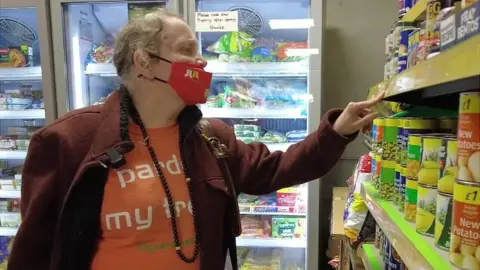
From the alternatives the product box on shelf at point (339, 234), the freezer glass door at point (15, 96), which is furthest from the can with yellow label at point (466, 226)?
the freezer glass door at point (15, 96)

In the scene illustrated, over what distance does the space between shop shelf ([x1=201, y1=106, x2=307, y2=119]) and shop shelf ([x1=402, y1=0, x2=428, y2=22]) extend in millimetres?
1259

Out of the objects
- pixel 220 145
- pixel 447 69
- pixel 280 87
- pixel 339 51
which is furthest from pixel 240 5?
pixel 447 69

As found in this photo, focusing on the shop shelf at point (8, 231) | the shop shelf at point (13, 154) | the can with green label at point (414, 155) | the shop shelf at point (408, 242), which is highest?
the can with green label at point (414, 155)

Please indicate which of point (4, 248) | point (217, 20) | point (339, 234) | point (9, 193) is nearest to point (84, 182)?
point (339, 234)

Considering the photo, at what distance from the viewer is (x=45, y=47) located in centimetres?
259

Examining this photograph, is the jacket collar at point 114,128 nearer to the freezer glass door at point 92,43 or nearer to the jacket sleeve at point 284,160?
the jacket sleeve at point 284,160

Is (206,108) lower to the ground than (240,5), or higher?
lower

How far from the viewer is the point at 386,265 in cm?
133

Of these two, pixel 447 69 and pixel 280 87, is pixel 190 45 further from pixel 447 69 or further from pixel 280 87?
pixel 280 87

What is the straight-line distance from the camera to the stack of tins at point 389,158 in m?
1.21

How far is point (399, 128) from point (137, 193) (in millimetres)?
753

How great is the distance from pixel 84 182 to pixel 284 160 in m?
0.63

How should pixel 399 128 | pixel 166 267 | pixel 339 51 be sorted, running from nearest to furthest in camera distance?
1. pixel 399 128
2. pixel 166 267
3. pixel 339 51

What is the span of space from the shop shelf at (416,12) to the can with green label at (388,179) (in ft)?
1.30
